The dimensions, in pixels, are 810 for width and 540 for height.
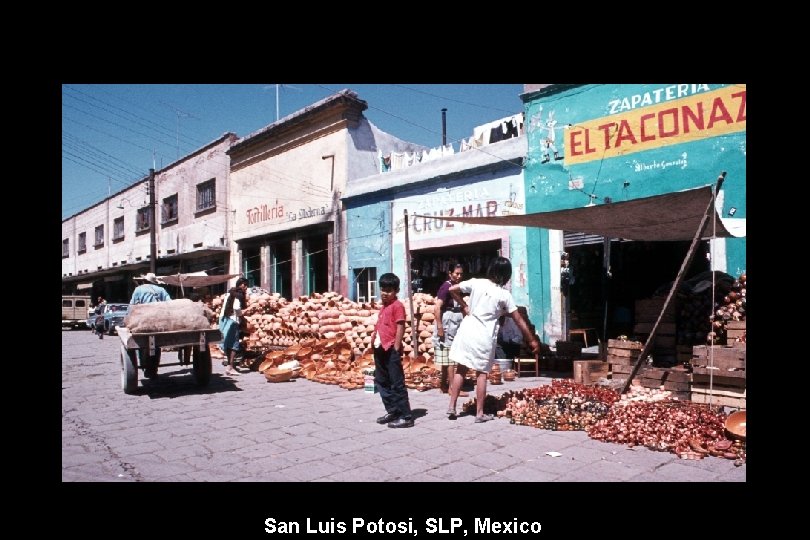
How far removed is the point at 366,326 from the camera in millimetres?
9688

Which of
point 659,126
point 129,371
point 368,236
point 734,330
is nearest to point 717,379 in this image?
point 734,330

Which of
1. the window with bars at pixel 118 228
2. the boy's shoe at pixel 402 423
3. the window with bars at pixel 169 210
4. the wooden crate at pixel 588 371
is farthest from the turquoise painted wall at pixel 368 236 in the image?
the window with bars at pixel 118 228

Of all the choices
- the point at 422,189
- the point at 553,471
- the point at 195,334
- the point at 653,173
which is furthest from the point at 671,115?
the point at 195,334

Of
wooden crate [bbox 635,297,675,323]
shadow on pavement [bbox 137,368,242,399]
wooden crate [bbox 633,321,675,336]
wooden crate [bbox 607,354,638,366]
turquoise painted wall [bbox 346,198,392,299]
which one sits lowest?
shadow on pavement [bbox 137,368,242,399]

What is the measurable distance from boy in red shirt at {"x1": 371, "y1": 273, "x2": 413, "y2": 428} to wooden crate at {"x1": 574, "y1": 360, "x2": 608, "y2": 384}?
2.93 metres

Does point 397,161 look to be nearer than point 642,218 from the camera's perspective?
No

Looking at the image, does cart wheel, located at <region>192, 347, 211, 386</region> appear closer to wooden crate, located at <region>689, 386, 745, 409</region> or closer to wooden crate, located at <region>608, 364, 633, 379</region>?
wooden crate, located at <region>608, 364, 633, 379</region>

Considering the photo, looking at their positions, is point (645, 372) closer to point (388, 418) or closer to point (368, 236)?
point (388, 418)

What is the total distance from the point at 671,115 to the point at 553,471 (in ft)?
25.1

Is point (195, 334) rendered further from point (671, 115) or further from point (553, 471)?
point (671, 115)

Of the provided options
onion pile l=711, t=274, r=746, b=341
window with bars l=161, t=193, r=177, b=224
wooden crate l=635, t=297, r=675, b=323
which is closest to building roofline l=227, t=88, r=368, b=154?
window with bars l=161, t=193, r=177, b=224

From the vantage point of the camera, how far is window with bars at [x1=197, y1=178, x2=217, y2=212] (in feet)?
72.2

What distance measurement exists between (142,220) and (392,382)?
26772 mm

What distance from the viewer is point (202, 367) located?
7629 mm
